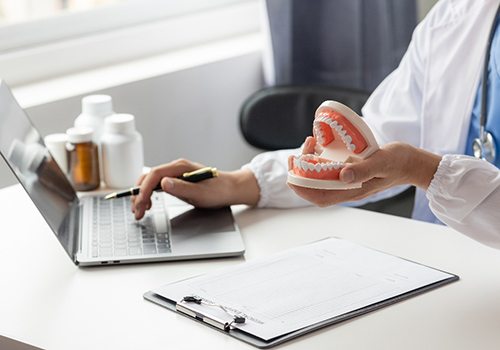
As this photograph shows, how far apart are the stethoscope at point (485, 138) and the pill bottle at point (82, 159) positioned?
69 cm

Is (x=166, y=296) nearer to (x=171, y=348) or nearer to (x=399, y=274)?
(x=171, y=348)

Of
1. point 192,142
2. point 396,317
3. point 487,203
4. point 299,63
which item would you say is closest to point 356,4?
point 299,63

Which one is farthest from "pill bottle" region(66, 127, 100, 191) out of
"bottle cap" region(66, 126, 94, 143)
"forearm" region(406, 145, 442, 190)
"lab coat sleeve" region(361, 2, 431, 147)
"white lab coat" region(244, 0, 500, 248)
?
"forearm" region(406, 145, 442, 190)

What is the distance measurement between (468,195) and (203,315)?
430mm

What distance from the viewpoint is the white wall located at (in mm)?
2289

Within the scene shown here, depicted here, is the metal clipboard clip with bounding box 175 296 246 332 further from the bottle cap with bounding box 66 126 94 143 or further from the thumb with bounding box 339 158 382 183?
the bottle cap with bounding box 66 126 94 143

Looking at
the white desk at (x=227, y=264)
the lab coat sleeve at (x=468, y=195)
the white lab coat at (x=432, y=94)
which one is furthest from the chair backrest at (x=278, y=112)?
the lab coat sleeve at (x=468, y=195)

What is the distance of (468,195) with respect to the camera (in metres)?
1.36

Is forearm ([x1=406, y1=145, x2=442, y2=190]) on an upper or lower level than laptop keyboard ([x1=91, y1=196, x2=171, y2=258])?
upper

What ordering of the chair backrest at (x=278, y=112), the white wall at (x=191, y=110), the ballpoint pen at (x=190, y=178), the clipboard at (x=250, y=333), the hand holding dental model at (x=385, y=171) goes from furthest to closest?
the white wall at (x=191, y=110) < the chair backrest at (x=278, y=112) < the ballpoint pen at (x=190, y=178) < the hand holding dental model at (x=385, y=171) < the clipboard at (x=250, y=333)

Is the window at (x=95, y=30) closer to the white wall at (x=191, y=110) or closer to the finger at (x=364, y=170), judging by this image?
the white wall at (x=191, y=110)

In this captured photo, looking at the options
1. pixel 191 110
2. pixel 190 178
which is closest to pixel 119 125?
pixel 190 178

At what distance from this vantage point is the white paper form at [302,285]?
121 cm

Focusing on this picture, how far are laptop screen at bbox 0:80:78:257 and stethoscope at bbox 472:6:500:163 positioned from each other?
715mm
